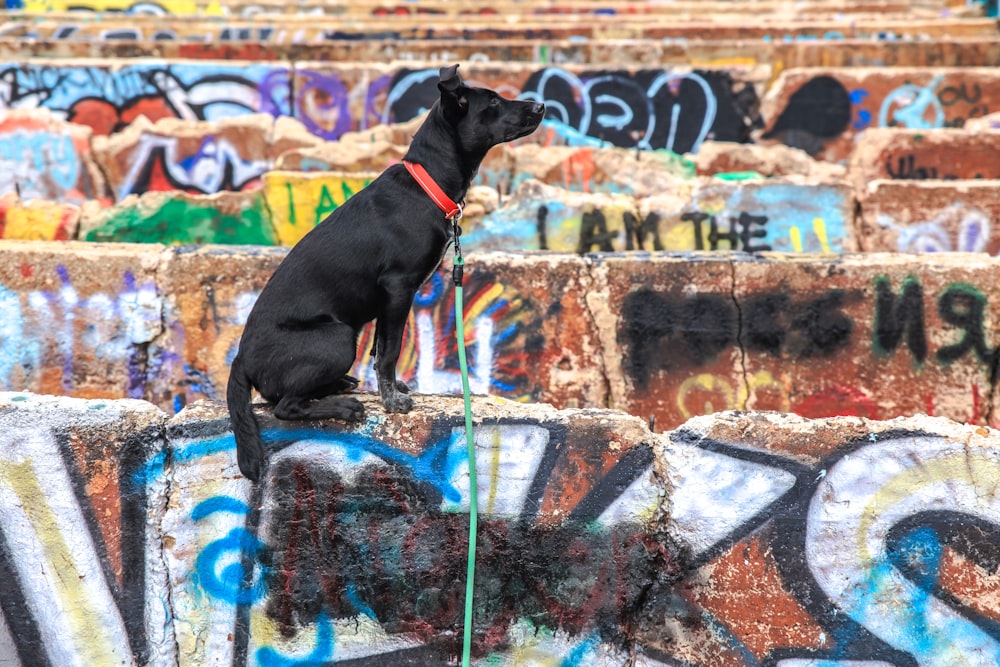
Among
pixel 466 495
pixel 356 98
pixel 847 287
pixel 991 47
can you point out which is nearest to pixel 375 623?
pixel 466 495

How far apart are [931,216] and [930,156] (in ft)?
5.24

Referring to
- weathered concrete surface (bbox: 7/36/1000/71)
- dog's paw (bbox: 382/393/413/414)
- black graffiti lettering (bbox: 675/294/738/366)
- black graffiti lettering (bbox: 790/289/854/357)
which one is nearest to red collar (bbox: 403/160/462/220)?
dog's paw (bbox: 382/393/413/414)

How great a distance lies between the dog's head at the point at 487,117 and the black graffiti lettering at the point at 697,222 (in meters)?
3.37

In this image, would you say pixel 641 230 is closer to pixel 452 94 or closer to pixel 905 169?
pixel 905 169

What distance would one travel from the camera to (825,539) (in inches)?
111

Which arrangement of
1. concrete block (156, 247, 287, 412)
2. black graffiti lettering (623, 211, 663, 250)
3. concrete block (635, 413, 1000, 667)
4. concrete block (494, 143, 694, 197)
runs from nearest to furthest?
1. concrete block (635, 413, 1000, 667)
2. concrete block (156, 247, 287, 412)
3. black graffiti lettering (623, 211, 663, 250)
4. concrete block (494, 143, 694, 197)

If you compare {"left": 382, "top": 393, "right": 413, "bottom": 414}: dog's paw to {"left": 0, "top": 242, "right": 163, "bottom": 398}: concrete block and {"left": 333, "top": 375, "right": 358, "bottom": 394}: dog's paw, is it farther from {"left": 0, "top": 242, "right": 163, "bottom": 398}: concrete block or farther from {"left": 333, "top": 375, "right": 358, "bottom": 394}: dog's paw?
{"left": 0, "top": 242, "right": 163, "bottom": 398}: concrete block

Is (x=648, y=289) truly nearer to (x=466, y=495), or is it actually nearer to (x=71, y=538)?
(x=466, y=495)

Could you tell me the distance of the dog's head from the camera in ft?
10.1

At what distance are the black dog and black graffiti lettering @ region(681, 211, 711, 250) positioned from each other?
337 cm

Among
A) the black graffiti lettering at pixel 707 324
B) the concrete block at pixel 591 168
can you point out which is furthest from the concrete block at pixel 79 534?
the concrete block at pixel 591 168

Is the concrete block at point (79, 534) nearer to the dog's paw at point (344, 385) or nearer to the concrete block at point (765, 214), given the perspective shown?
the dog's paw at point (344, 385)

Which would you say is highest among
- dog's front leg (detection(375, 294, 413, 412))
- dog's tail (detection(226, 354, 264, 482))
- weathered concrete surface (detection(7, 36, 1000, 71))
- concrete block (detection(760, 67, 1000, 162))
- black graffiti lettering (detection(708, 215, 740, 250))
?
weathered concrete surface (detection(7, 36, 1000, 71))

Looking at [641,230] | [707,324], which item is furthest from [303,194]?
[707,324]
